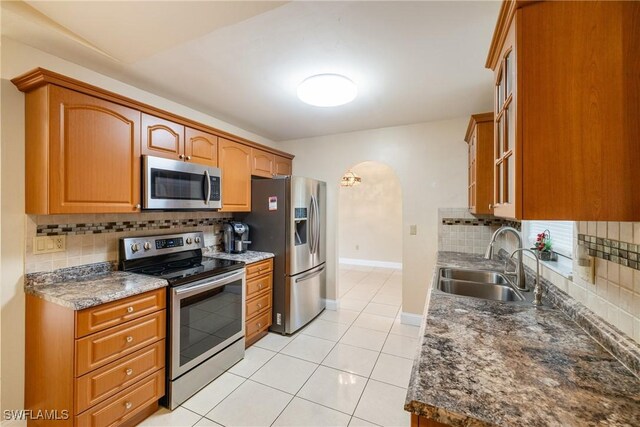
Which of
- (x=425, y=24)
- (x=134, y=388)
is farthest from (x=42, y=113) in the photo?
(x=425, y=24)

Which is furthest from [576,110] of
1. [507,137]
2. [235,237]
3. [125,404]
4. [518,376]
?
[235,237]

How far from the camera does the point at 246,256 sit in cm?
270

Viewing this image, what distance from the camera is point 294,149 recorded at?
385 cm

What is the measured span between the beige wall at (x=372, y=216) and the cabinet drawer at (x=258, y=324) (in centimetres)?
340

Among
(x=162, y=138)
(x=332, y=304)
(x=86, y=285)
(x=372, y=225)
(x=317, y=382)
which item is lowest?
(x=317, y=382)

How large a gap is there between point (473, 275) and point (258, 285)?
1.97 m

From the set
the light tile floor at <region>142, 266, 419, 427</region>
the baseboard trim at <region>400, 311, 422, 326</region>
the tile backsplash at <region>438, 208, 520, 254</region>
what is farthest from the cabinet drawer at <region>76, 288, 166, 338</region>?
the tile backsplash at <region>438, 208, 520, 254</region>

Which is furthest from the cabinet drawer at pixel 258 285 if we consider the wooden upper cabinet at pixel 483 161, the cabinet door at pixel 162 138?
the wooden upper cabinet at pixel 483 161

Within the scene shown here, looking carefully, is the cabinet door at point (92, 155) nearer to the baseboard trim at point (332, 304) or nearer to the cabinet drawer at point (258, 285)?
the cabinet drawer at point (258, 285)

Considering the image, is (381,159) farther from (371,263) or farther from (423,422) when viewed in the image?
(371,263)

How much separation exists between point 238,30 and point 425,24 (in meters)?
1.04

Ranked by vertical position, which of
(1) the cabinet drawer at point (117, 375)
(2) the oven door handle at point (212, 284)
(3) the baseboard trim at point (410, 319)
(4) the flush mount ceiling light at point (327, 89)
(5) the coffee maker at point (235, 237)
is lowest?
(3) the baseboard trim at point (410, 319)

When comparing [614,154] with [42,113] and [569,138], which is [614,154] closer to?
[569,138]

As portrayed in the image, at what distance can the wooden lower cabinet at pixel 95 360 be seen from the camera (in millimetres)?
1404
